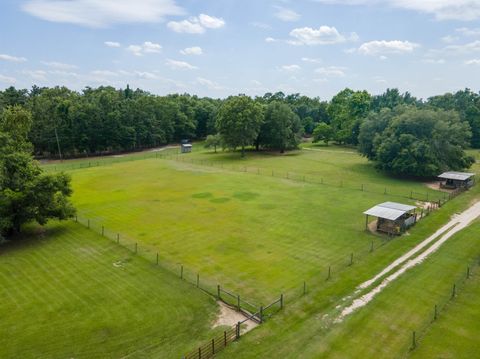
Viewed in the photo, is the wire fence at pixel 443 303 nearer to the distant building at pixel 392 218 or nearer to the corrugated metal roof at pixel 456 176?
the distant building at pixel 392 218

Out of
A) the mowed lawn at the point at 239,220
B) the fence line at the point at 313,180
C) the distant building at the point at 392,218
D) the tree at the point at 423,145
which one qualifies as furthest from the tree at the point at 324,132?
the distant building at the point at 392,218

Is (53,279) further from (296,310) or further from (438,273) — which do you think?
(438,273)

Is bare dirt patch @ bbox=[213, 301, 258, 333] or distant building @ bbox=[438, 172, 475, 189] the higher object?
distant building @ bbox=[438, 172, 475, 189]

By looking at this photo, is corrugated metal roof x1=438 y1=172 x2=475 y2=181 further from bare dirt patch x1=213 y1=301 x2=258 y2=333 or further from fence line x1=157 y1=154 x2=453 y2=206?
bare dirt patch x1=213 y1=301 x2=258 y2=333

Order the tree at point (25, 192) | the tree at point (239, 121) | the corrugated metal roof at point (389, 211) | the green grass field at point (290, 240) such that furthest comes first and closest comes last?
→ the tree at point (239, 121) → the corrugated metal roof at point (389, 211) → the tree at point (25, 192) → the green grass field at point (290, 240)

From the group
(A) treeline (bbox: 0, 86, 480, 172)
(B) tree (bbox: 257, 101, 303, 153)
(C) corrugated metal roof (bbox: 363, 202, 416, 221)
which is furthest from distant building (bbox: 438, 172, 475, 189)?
(B) tree (bbox: 257, 101, 303, 153)

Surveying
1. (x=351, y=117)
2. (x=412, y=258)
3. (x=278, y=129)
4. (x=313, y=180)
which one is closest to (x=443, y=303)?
(x=412, y=258)
